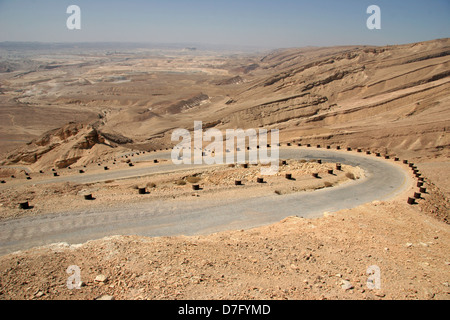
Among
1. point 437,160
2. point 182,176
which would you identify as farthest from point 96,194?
point 437,160

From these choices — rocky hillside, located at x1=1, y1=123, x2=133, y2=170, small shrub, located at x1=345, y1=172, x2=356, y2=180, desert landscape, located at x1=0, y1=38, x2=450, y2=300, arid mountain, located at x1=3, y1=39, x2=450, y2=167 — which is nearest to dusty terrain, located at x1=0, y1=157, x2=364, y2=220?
small shrub, located at x1=345, y1=172, x2=356, y2=180

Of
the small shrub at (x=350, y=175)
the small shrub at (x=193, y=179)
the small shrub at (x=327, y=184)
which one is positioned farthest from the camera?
the small shrub at (x=193, y=179)

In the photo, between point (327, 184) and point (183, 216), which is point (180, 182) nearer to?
point (183, 216)

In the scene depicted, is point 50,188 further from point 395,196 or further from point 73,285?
point 395,196

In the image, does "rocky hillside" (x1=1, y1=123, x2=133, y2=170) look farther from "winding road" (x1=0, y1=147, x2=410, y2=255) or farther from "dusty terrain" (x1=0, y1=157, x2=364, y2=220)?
"winding road" (x1=0, y1=147, x2=410, y2=255)

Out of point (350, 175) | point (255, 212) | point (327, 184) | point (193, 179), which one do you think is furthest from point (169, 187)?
point (350, 175)

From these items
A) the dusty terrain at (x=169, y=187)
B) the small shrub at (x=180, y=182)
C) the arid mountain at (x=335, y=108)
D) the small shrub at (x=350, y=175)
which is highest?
the arid mountain at (x=335, y=108)

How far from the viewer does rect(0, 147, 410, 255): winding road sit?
11.2m

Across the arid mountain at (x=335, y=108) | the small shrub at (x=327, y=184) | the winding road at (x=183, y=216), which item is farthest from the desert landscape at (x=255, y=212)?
the small shrub at (x=327, y=184)

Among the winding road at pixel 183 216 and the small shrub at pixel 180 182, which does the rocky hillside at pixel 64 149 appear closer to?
the small shrub at pixel 180 182

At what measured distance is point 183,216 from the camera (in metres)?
13.3

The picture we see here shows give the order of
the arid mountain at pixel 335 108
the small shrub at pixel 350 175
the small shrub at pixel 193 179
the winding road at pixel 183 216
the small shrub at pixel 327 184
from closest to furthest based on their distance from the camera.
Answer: the winding road at pixel 183 216, the small shrub at pixel 327 184, the small shrub at pixel 350 175, the small shrub at pixel 193 179, the arid mountain at pixel 335 108

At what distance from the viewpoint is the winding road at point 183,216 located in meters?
11.2
